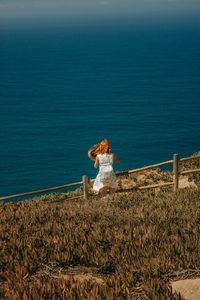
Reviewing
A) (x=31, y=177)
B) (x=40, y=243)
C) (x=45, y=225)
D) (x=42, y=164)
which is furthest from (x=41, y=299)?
(x=42, y=164)

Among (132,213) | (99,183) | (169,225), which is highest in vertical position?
(99,183)

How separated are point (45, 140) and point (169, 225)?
65967 millimetres

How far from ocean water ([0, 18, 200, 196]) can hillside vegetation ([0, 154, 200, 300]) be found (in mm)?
47159

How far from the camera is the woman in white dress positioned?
1553 centimetres

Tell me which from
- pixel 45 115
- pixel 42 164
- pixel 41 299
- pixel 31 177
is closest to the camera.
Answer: pixel 41 299

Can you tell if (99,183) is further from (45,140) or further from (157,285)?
(45,140)

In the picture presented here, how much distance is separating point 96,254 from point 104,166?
8460mm

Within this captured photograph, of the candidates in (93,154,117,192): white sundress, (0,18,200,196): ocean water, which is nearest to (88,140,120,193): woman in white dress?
(93,154,117,192): white sundress

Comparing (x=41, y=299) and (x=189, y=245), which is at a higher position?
(x=189, y=245)

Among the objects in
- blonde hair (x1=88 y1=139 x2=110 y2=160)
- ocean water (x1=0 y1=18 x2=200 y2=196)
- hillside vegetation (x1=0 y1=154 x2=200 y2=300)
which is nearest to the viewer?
hillside vegetation (x1=0 y1=154 x2=200 y2=300)

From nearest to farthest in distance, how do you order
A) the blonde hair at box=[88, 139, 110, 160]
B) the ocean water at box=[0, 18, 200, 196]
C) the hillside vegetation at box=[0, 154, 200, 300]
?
the hillside vegetation at box=[0, 154, 200, 300] → the blonde hair at box=[88, 139, 110, 160] → the ocean water at box=[0, 18, 200, 196]

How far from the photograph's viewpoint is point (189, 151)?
68.8 m

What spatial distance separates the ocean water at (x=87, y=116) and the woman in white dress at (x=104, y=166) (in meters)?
41.3

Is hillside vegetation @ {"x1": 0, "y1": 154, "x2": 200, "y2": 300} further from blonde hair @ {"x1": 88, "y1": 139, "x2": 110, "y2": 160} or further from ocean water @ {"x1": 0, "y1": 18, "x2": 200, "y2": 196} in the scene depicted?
ocean water @ {"x1": 0, "y1": 18, "x2": 200, "y2": 196}
